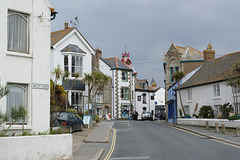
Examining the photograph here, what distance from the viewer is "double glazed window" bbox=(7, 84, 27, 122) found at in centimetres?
1288

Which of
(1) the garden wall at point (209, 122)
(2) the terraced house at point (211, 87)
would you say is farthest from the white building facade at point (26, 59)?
(2) the terraced house at point (211, 87)

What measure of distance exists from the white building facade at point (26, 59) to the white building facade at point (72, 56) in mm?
21489

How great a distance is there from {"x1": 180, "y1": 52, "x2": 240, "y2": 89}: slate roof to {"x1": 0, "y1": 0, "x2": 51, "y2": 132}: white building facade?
21.8 metres

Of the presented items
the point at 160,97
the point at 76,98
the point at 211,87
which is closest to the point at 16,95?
the point at 211,87

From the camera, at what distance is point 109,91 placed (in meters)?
56.3

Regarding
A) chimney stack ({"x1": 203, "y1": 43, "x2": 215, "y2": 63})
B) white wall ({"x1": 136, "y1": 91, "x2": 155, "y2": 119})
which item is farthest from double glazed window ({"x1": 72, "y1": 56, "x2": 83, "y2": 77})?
white wall ({"x1": 136, "y1": 91, "x2": 155, "y2": 119})

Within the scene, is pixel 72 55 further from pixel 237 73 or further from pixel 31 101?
pixel 31 101

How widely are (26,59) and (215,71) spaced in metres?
26.4

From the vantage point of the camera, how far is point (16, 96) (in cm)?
1312

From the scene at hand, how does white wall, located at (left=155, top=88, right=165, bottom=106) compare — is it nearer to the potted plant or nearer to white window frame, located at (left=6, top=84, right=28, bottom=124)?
the potted plant

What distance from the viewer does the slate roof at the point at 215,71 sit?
33331 millimetres

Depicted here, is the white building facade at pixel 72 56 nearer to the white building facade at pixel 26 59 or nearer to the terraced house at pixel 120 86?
the terraced house at pixel 120 86

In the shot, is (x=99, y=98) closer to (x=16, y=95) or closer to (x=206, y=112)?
(x=206, y=112)

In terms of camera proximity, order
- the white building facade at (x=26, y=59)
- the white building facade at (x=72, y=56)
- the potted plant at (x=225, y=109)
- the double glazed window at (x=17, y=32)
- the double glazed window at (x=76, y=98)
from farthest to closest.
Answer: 1. the double glazed window at (x=76, y=98)
2. the white building facade at (x=72, y=56)
3. the potted plant at (x=225, y=109)
4. the double glazed window at (x=17, y=32)
5. the white building facade at (x=26, y=59)
